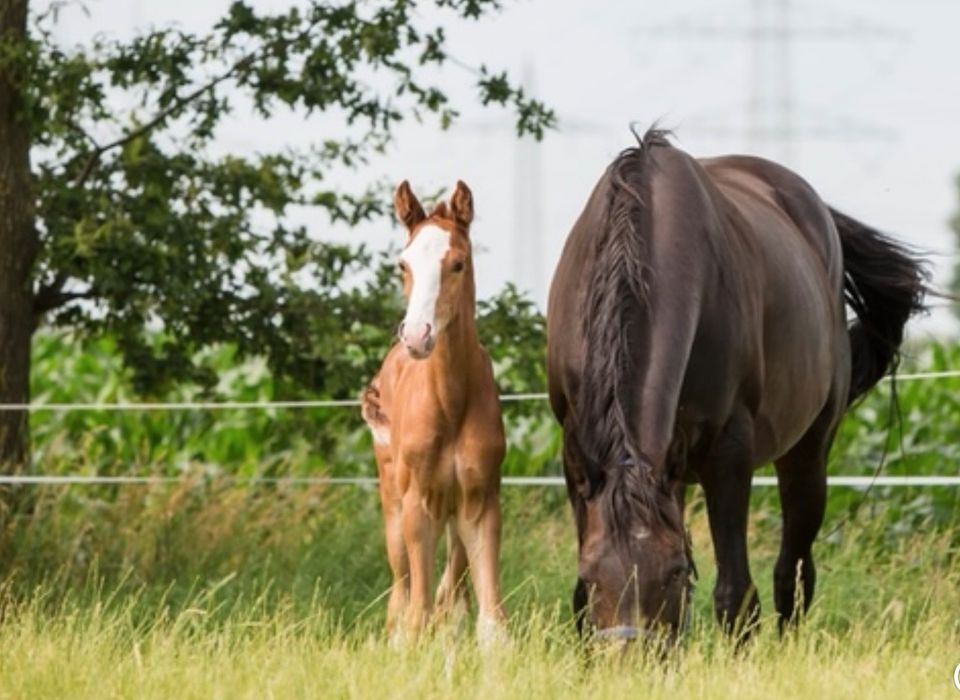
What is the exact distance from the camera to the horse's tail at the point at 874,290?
987cm

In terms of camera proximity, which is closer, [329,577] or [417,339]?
[417,339]

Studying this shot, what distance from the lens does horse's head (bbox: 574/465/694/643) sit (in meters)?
6.19

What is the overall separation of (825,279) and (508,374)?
2.60 metres

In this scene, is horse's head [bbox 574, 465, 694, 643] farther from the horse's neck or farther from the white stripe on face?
the horse's neck

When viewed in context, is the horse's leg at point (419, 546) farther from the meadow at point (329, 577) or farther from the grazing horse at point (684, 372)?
the grazing horse at point (684, 372)

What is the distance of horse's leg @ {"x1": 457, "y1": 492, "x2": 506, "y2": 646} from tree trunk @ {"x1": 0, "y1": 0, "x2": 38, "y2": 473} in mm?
4048

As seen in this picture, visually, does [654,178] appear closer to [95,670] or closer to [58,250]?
[95,670]

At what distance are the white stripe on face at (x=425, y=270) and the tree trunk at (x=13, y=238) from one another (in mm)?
4158

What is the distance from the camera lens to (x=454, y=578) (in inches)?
310

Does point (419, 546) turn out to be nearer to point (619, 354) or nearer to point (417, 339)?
point (417, 339)

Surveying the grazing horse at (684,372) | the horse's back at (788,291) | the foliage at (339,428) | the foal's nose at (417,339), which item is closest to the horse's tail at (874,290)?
the horse's back at (788,291)

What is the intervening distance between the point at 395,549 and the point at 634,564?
6.43ft

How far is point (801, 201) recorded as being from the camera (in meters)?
9.27

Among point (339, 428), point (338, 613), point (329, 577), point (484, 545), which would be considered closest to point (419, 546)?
point (484, 545)
